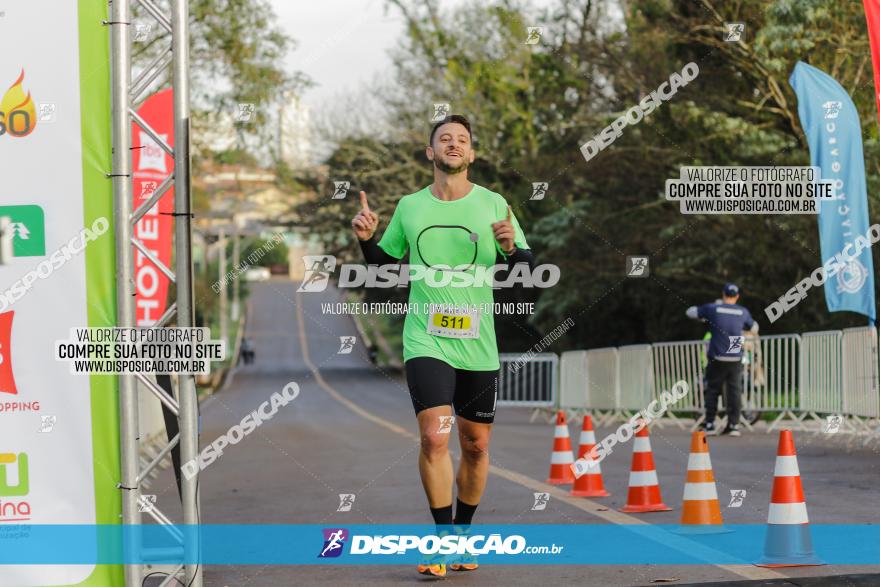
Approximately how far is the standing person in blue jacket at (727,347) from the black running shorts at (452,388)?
39.2 feet

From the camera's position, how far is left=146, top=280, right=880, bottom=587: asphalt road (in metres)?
7.29

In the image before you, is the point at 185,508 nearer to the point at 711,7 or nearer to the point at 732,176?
the point at 732,176

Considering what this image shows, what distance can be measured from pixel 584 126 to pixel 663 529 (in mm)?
27315

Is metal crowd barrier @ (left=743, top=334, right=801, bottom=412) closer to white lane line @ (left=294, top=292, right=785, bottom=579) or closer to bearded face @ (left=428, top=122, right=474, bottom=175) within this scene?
white lane line @ (left=294, top=292, right=785, bottom=579)

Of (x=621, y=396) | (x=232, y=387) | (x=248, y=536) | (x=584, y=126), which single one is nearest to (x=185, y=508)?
(x=248, y=536)

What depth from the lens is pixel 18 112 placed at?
6.39 meters

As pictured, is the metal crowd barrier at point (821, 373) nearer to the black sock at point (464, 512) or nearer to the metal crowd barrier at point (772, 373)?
the metal crowd barrier at point (772, 373)

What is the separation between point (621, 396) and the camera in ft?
85.5

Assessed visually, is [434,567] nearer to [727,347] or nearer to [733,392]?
[727,347]

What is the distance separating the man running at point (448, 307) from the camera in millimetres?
7199

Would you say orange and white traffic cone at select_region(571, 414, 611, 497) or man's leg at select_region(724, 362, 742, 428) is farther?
man's leg at select_region(724, 362, 742, 428)

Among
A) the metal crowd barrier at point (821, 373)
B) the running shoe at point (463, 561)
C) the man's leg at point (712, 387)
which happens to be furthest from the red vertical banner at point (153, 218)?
the running shoe at point (463, 561)

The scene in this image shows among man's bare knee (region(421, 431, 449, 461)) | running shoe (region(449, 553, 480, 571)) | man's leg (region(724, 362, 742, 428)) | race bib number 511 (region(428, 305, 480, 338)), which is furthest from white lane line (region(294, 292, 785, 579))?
man's leg (region(724, 362, 742, 428))

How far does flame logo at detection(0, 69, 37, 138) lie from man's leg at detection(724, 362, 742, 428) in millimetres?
13993
